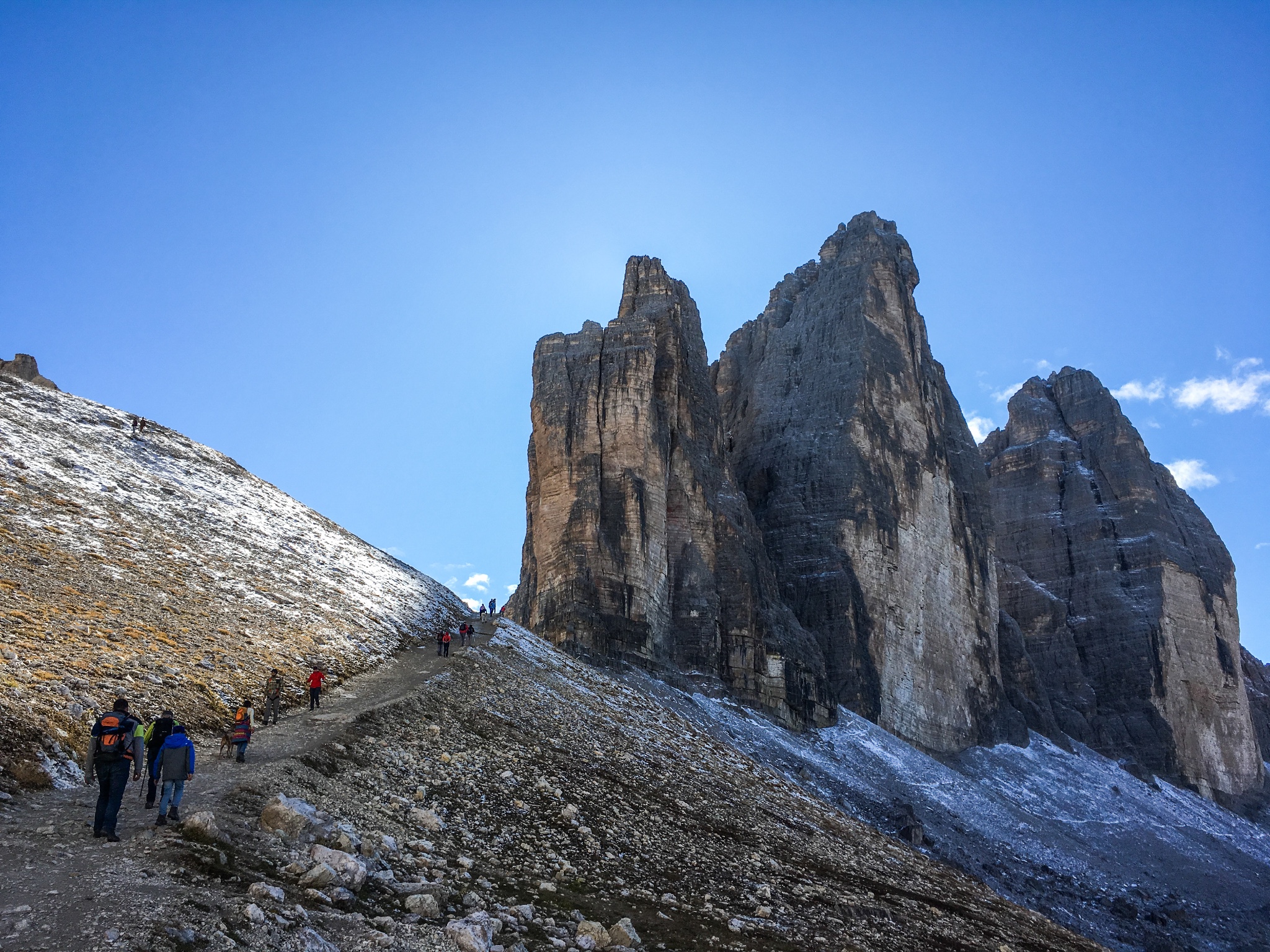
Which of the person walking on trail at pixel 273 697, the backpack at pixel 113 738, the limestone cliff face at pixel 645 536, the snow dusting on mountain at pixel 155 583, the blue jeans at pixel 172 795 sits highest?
the limestone cliff face at pixel 645 536

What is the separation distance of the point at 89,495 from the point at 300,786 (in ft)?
59.3

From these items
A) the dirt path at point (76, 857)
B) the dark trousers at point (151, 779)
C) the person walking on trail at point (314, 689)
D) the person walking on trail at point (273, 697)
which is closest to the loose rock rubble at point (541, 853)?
the dirt path at point (76, 857)

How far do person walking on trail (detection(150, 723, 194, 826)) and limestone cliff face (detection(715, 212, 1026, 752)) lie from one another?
2213 inches

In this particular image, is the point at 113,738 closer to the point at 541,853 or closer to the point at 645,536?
the point at 541,853

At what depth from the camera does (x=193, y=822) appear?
1279cm

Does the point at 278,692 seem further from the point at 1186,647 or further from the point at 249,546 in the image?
the point at 1186,647

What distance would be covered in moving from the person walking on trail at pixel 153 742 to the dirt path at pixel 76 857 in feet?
0.70

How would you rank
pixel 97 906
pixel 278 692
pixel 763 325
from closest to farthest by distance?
1. pixel 97 906
2. pixel 278 692
3. pixel 763 325

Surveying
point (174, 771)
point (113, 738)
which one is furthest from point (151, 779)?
point (113, 738)

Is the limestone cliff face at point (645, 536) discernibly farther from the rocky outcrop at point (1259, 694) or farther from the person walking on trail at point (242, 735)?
the rocky outcrop at point (1259, 694)

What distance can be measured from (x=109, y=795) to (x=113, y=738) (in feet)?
2.14

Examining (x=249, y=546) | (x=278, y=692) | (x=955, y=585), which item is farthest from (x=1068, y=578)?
(x=278, y=692)

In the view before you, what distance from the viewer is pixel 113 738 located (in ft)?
41.4

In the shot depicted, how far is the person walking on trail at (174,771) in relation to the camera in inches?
522
